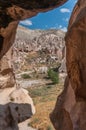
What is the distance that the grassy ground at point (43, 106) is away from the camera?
23.9 meters

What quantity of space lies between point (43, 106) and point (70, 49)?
17.1 m

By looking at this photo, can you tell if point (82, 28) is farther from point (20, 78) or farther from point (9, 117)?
point (20, 78)

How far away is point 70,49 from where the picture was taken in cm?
1262

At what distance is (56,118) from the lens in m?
15.3

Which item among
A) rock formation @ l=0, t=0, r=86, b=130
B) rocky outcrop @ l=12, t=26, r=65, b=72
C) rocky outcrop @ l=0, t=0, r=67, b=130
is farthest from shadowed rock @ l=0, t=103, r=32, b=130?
rocky outcrop @ l=12, t=26, r=65, b=72

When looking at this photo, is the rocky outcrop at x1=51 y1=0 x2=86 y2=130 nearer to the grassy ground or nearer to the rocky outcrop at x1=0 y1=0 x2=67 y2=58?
the rocky outcrop at x1=0 y1=0 x2=67 y2=58

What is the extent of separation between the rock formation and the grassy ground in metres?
8.58

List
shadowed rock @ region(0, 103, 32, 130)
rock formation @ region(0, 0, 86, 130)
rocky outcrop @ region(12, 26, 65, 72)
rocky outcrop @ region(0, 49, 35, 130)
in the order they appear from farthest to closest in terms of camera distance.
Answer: rocky outcrop @ region(12, 26, 65, 72), rocky outcrop @ region(0, 49, 35, 130), shadowed rock @ region(0, 103, 32, 130), rock formation @ region(0, 0, 86, 130)

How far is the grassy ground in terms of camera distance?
23.9 metres

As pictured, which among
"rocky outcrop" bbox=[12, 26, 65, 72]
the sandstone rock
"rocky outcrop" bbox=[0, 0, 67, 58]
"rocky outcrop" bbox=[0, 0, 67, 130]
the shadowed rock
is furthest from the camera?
"rocky outcrop" bbox=[12, 26, 65, 72]

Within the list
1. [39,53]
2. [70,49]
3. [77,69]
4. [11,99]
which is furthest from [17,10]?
[39,53]

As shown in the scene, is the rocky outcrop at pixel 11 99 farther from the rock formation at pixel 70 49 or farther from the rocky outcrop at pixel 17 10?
the rocky outcrop at pixel 17 10

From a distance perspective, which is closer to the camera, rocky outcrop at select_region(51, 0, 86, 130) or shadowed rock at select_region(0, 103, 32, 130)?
rocky outcrop at select_region(51, 0, 86, 130)

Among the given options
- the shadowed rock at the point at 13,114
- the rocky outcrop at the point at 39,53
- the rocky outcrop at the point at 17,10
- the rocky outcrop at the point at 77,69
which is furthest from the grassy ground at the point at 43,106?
the rocky outcrop at the point at 39,53
